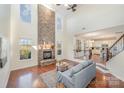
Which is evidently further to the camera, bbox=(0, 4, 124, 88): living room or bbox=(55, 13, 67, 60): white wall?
bbox=(55, 13, 67, 60): white wall

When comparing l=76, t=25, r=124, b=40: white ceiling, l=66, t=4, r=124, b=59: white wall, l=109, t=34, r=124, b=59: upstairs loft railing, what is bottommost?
l=109, t=34, r=124, b=59: upstairs loft railing

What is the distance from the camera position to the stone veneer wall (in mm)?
Answer: 8117

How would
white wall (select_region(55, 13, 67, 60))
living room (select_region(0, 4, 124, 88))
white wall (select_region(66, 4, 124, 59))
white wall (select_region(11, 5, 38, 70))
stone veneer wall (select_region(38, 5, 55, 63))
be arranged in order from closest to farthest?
living room (select_region(0, 4, 124, 88)) → white wall (select_region(66, 4, 124, 59)) → white wall (select_region(11, 5, 38, 70)) → stone veneer wall (select_region(38, 5, 55, 63)) → white wall (select_region(55, 13, 67, 60))

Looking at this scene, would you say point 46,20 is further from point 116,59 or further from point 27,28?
point 116,59

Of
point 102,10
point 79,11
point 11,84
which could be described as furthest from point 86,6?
point 11,84

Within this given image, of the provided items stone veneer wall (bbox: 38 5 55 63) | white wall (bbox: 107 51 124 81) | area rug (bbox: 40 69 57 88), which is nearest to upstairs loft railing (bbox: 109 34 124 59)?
white wall (bbox: 107 51 124 81)

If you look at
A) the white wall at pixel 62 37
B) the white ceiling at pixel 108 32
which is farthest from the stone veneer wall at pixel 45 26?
the white ceiling at pixel 108 32

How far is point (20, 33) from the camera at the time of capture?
22.5 ft

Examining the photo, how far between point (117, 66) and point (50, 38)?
5541 mm

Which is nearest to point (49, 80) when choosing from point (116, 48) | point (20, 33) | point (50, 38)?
point (116, 48)

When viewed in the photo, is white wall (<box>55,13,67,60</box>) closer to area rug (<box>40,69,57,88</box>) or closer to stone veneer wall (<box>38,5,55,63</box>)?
stone veneer wall (<box>38,5,55,63</box>)

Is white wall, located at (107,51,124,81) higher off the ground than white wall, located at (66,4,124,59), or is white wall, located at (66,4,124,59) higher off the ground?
white wall, located at (66,4,124,59)

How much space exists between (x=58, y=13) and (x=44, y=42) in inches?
134

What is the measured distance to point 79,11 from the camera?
28.2ft
